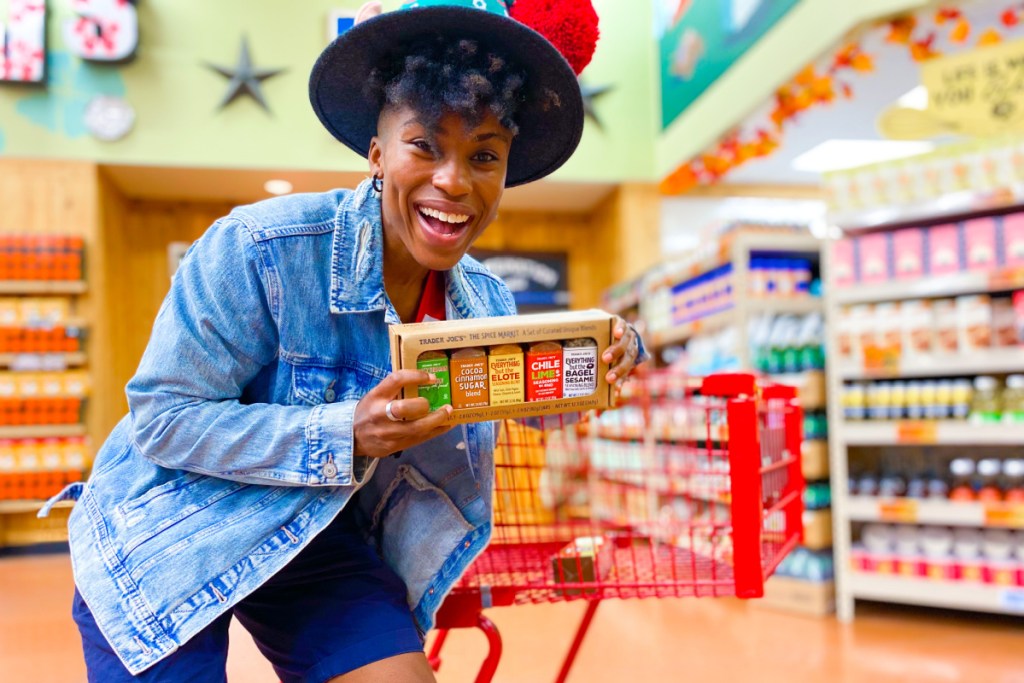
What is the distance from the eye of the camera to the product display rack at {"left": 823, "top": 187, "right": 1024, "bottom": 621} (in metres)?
3.29

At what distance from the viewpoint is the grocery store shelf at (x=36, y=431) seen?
622 cm

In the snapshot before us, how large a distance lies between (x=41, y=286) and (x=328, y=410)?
6.33 meters

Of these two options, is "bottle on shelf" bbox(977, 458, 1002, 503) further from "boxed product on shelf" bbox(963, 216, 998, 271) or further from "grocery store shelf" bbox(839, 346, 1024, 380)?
"boxed product on shelf" bbox(963, 216, 998, 271)

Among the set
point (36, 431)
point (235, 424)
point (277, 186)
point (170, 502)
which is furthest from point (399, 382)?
point (277, 186)

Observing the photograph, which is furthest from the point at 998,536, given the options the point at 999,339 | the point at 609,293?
the point at 609,293

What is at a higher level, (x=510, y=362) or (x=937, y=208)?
(x=937, y=208)

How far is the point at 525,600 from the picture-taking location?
→ 1.55m

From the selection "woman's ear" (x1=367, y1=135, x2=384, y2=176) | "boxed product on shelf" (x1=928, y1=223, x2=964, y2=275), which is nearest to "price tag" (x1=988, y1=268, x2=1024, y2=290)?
"boxed product on shelf" (x1=928, y1=223, x2=964, y2=275)

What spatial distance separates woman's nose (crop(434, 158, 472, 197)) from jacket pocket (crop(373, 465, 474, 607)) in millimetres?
494

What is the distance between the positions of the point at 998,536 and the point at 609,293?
3846 mm

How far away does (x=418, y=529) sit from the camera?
4.54 ft

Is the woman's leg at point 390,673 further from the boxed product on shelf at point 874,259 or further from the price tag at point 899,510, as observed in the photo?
the boxed product on shelf at point 874,259

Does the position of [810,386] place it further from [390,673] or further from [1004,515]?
[390,673]

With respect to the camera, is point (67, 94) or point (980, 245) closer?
point (980, 245)
